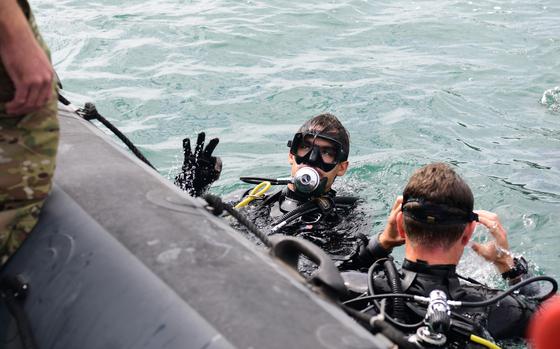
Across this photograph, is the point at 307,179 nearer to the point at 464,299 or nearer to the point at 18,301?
the point at 464,299

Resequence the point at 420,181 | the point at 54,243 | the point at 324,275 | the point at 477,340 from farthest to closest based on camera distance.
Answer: the point at 420,181 → the point at 477,340 → the point at 54,243 → the point at 324,275

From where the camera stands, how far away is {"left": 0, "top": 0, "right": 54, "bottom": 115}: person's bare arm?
1703mm

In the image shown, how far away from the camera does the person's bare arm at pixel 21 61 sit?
1.70 m

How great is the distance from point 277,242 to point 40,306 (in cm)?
62

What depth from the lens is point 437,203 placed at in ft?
8.43

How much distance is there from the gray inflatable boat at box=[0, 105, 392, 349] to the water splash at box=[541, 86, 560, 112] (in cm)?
589

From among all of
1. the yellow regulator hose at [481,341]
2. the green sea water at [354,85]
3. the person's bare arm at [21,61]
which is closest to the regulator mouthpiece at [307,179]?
the green sea water at [354,85]

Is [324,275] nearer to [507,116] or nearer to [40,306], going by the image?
[40,306]

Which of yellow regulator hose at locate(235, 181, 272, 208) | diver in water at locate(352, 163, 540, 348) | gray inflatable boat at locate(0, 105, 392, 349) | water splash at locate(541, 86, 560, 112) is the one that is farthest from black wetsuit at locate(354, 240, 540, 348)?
water splash at locate(541, 86, 560, 112)

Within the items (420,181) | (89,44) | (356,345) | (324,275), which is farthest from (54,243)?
(89,44)

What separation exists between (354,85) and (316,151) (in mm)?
3589

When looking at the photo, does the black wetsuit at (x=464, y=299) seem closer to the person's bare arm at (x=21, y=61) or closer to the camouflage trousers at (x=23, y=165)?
the camouflage trousers at (x=23, y=165)

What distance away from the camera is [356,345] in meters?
1.56

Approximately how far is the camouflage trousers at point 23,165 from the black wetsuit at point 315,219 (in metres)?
2.03
